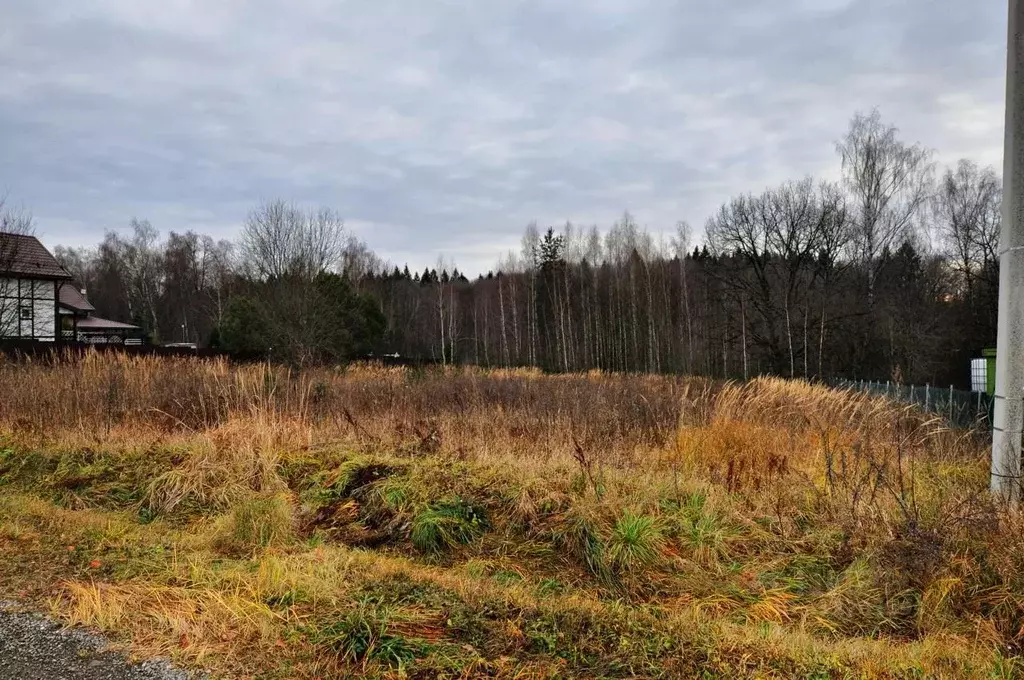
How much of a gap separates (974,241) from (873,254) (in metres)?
8.27

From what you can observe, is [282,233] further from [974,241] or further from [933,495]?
[974,241]

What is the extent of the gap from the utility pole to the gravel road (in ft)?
16.1

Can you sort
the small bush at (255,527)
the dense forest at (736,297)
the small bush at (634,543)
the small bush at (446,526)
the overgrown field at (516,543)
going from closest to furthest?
the overgrown field at (516,543) < the small bush at (634,543) < the small bush at (255,527) < the small bush at (446,526) < the dense forest at (736,297)

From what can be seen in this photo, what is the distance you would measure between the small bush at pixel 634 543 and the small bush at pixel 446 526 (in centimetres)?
104

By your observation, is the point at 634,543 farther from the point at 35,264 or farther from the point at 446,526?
the point at 35,264

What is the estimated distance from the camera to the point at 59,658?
2541 mm

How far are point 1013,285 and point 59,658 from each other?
566 cm

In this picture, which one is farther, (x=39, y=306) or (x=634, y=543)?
(x=39, y=306)

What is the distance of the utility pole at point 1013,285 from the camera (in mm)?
4027

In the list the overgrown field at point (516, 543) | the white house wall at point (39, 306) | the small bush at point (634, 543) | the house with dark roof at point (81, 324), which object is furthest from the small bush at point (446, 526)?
the house with dark roof at point (81, 324)

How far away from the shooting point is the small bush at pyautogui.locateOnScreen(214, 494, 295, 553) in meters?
4.16

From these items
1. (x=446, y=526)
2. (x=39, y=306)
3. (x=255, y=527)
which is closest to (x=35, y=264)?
(x=39, y=306)

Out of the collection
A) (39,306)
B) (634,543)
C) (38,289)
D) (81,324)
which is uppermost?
(38,289)

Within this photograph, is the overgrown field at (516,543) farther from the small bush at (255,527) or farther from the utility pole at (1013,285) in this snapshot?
the utility pole at (1013,285)
